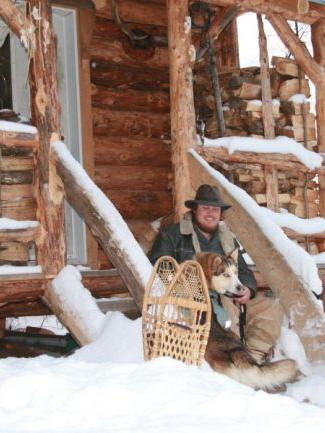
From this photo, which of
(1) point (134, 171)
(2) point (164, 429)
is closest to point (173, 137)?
(1) point (134, 171)

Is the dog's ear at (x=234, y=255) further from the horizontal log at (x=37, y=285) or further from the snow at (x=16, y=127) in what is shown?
the snow at (x=16, y=127)

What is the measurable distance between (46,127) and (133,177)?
8.65 ft

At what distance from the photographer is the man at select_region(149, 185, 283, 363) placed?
616 centimetres

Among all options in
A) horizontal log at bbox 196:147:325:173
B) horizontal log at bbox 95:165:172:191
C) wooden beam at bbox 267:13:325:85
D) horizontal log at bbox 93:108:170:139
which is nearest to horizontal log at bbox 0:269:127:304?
horizontal log at bbox 196:147:325:173

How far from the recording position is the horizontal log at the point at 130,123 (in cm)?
870

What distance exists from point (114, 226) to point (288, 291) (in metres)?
1.44

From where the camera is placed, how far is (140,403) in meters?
3.11

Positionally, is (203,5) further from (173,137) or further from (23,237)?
(23,237)

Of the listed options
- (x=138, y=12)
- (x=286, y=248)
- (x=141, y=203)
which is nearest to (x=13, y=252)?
(x=286, y=248)

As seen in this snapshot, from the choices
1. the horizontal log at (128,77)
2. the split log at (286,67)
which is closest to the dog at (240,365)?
the split log at (286,67)

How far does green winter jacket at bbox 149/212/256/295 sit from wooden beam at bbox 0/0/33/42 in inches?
80.9

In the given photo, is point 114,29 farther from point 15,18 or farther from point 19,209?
point 19,209

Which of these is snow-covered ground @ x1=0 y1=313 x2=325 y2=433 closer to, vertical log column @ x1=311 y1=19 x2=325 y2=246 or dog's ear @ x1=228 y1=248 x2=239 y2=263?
dog's ear @ x1=228 y1=248 x2=239 y2=263

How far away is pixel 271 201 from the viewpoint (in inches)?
309
